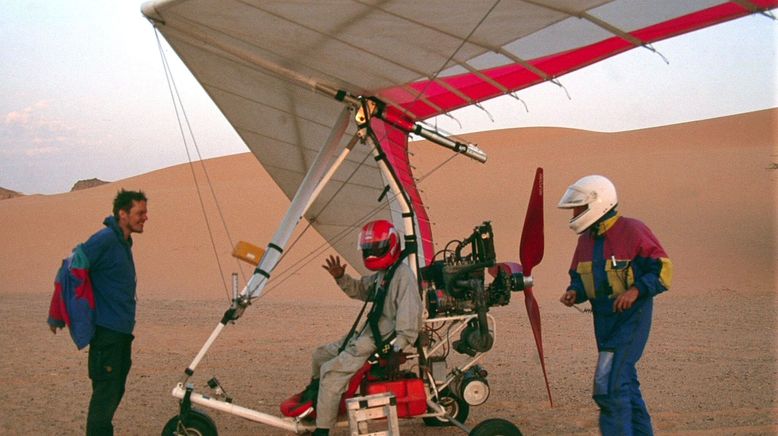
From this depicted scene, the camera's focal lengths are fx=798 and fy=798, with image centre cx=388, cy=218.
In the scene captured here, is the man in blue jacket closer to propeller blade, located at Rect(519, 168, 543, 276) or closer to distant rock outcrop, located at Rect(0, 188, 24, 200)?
propeller blade, located at Rect(519, 168, 543, 276)

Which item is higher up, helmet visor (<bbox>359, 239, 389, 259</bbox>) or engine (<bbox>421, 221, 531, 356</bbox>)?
helmet visor (<bbox>359, 239, 389, 259</bbox>)

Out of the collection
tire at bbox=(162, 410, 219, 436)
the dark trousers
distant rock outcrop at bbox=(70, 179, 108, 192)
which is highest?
distant rock outcrop at bbox=(70, 179, 108, 192)

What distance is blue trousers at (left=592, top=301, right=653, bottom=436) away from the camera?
4789 millimetres

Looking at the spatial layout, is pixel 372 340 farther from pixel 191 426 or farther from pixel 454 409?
pixel 454 409

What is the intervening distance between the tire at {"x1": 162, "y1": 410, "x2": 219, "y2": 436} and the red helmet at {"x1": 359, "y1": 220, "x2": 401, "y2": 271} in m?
1.52

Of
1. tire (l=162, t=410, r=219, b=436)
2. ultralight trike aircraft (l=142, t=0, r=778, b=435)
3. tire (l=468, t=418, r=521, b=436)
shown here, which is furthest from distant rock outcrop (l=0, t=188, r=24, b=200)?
tire (l=468, t=418, r=521, b=436)

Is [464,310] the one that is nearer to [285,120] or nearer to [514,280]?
[514,280]

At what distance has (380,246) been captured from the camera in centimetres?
539

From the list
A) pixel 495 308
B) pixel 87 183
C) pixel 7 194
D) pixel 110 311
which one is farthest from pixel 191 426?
pixel 87 183

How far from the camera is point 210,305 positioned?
52.9 ft

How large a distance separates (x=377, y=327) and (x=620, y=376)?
1.57m

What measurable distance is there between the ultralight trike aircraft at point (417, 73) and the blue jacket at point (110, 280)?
2.13 feet

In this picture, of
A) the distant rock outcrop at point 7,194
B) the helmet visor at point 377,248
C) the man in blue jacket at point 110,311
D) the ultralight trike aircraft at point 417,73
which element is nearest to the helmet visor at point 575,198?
the ultralight trike aircraft at point 417,73

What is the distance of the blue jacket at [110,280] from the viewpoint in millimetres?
5363
